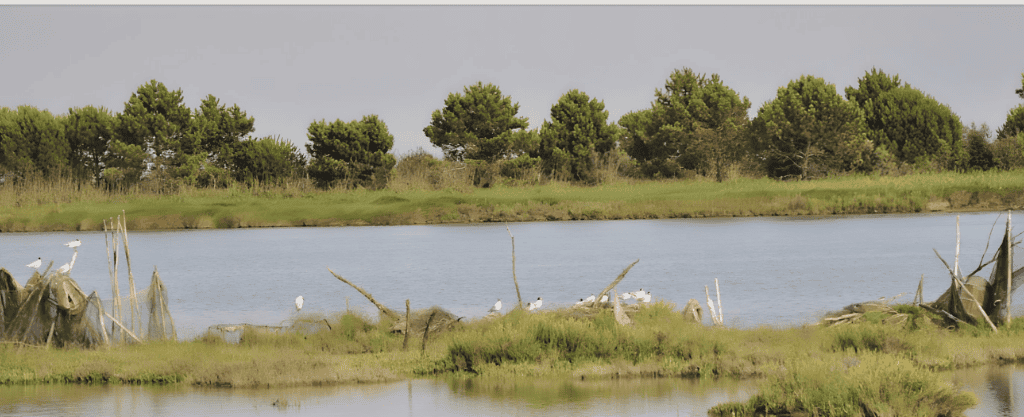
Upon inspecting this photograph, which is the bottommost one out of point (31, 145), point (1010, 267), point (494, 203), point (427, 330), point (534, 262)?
point (534, 262)

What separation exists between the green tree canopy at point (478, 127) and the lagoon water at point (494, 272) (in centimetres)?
1057

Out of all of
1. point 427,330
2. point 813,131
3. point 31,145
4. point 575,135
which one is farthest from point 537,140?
point 427,330

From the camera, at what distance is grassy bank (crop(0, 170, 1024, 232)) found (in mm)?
61094

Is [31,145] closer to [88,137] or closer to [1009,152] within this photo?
[88,137]

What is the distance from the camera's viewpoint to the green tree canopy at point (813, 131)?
70.6 m

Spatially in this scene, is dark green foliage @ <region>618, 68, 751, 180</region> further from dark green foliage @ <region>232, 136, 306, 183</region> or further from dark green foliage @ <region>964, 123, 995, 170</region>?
dark green foliage @ <region>232, 136, 306, 183</region>

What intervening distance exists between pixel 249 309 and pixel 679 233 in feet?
109

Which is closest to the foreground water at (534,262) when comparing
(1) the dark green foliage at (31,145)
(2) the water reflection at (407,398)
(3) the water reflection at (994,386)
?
(2) the water reflection at (407,398)

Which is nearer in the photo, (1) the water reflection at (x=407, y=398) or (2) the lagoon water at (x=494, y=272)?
(1) the water reflection at (x=407, y=398)

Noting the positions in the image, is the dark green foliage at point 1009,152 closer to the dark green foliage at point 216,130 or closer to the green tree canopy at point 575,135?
the green tree canopy at point 575,135

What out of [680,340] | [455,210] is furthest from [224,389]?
[455,210]

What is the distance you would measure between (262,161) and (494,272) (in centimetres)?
3919

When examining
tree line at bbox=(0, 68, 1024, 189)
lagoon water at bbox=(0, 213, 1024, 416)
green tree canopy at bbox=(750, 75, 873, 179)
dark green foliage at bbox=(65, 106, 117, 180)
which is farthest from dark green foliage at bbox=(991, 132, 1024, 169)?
dark green foliage at bbox=(65, 106, 117, 180)

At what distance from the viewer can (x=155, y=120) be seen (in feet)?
228
